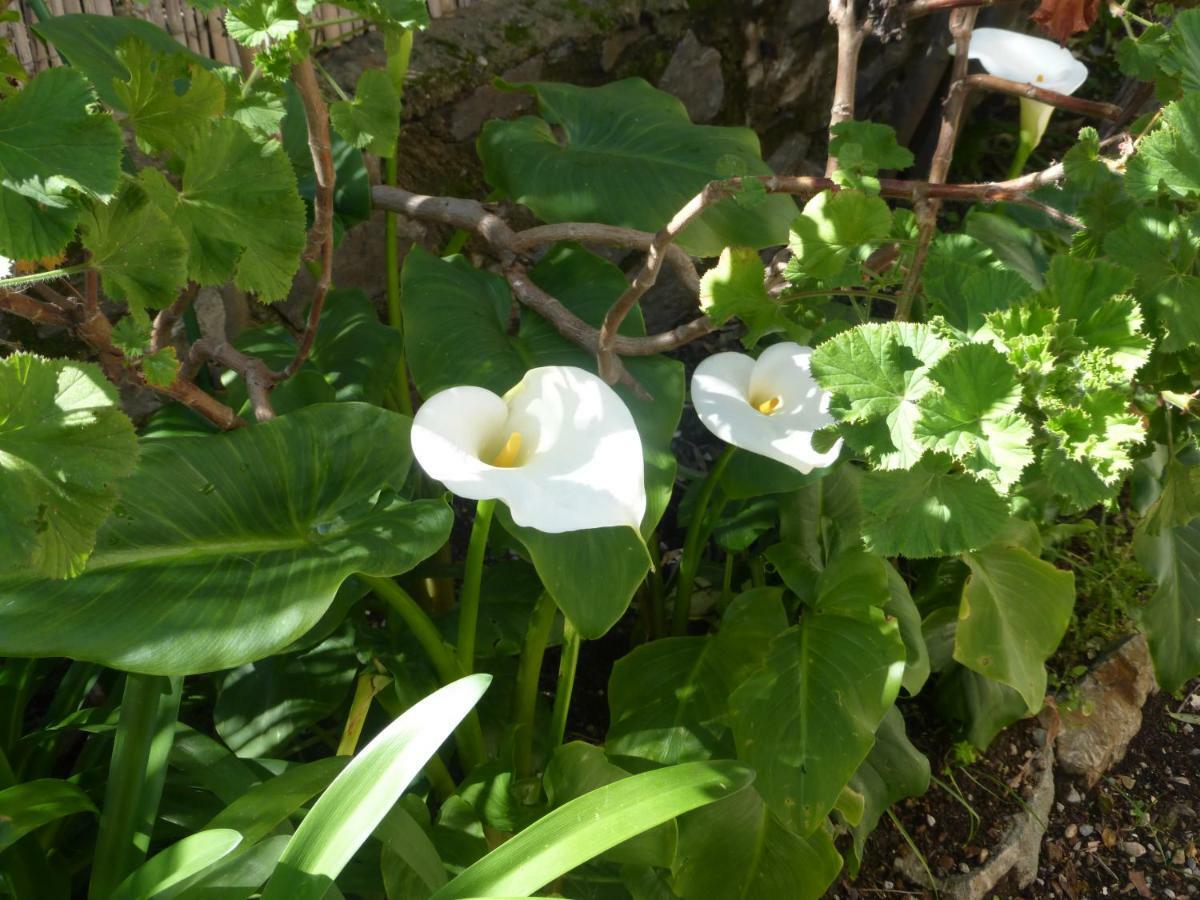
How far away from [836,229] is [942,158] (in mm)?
311

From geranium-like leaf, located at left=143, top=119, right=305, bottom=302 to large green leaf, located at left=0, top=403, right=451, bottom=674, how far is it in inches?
7.4

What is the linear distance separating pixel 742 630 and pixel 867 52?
4.77 feet

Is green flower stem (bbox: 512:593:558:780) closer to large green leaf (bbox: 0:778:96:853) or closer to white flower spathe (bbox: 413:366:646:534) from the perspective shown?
white flower spathe (bbox: 413:366:646:534)

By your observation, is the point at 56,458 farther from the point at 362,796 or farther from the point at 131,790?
the point at 131,790

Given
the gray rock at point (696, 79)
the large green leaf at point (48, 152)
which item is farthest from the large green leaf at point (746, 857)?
the gray rock at point (696, 79)

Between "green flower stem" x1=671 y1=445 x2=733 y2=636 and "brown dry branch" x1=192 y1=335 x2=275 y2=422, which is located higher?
"brown dry branch" x1=192 y1=335 x2=275 y2=422

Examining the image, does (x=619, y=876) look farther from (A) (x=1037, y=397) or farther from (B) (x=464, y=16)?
(B) (x=464, y=16)

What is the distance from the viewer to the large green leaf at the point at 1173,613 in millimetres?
1305

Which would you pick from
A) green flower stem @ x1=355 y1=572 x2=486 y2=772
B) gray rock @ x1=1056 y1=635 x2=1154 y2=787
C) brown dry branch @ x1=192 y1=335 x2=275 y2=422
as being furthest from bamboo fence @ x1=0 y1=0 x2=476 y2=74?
gray rock @ x1=1056 y1=635 x2=1154 y2=787

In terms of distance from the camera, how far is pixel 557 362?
3.32ft

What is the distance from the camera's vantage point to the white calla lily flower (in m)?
1.34

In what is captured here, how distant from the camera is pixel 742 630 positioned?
1191 millimetres

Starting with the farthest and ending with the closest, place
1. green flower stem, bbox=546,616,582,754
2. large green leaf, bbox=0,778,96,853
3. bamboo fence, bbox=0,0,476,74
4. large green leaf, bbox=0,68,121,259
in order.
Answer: bamboo fence, bbox=0,0,476,74, green flower stem, bbox=546,616,582,754, large green leaf, bbox=0,778,96,853, large green leaf, bbox=0,68,121,259

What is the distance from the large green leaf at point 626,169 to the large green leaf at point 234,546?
341 mm
